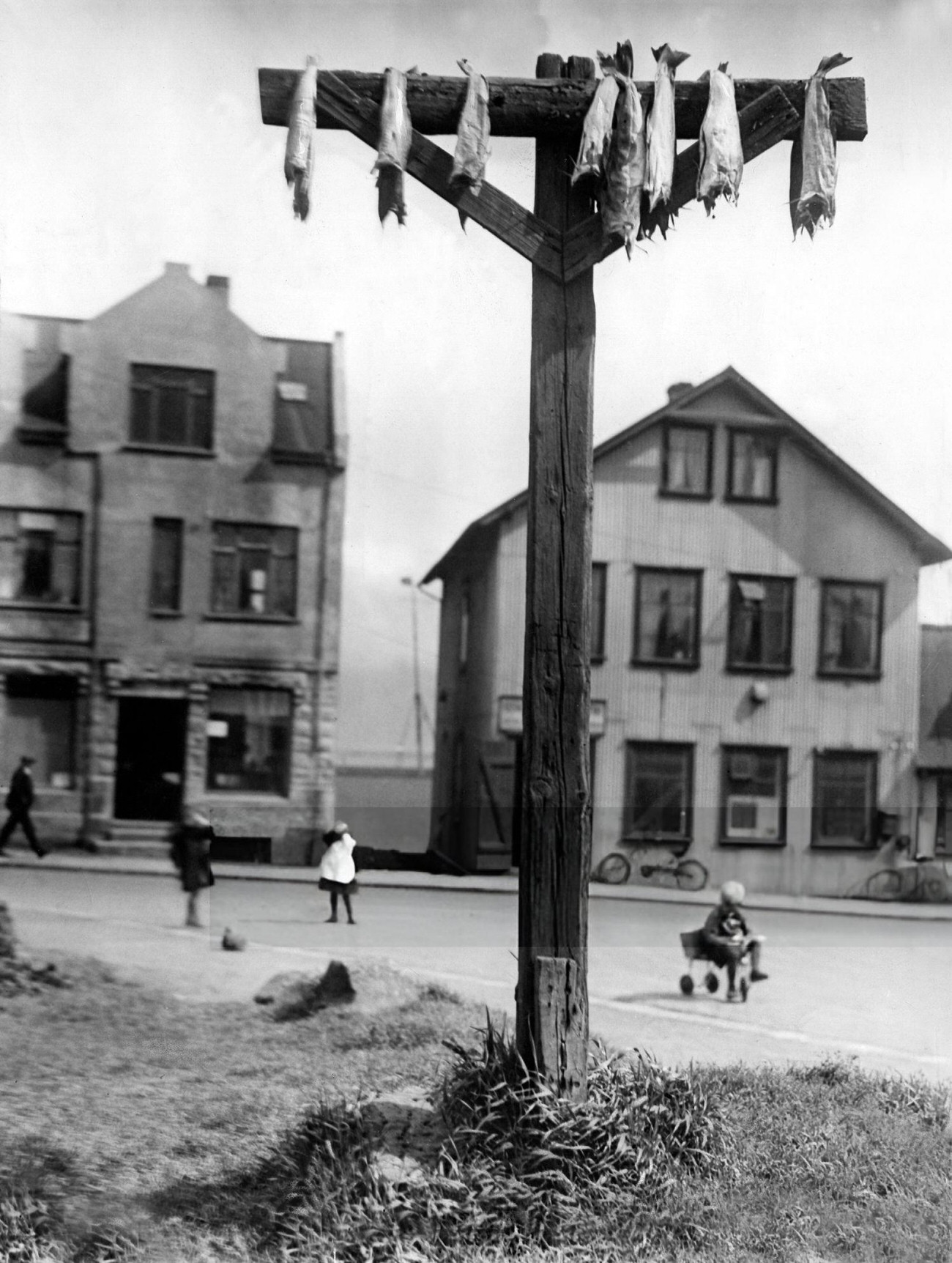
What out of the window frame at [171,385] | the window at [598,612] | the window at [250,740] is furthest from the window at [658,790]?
the window frame at [171,385]

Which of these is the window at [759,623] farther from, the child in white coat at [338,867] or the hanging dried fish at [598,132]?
the hanging dried fish at [598,132]

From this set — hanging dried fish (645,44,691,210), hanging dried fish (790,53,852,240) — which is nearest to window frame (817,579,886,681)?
hanging dried fish (790,53,852,240)

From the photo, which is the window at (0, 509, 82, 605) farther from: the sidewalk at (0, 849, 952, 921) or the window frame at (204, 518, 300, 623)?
the sidewalk at (0, 849, 952, 921)

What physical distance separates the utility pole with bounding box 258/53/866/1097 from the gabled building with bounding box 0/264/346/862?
1532mm

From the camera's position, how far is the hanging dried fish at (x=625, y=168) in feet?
15.4

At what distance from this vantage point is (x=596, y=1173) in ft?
14.9

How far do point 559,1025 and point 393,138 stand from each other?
3351 mm

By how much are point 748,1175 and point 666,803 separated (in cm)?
189

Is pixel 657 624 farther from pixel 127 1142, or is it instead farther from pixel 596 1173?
pixel 127 1142

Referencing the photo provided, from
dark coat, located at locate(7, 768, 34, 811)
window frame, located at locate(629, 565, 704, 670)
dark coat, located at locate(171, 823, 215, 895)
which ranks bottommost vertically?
dark coat, located at locate(171, 823, 215, 895)

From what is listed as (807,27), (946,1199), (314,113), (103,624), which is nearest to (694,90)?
(314,113)

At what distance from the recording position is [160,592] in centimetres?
592

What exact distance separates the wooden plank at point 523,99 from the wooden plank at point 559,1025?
3189 mm

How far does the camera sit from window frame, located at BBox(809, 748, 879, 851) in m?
6.46
